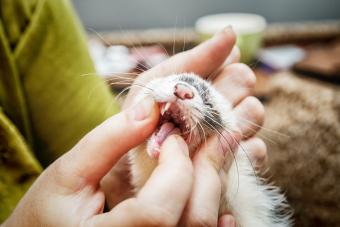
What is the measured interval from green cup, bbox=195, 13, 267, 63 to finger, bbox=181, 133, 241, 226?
81cm

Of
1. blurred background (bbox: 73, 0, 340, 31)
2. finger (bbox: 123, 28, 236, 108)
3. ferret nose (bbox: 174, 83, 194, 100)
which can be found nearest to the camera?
ferret nose (bbox: 174, 83, 194, 100)

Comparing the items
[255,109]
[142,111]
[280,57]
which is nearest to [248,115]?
[255,109]

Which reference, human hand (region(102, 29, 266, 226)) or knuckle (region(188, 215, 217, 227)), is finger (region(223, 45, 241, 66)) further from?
knuckle (region(188, 215, 217, 227))

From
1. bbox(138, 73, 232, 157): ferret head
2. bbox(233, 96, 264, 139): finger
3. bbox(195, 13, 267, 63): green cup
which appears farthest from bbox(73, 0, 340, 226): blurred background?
bbox(138, 73, 232, 157): ferret head

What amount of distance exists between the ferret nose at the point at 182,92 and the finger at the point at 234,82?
0.19 m

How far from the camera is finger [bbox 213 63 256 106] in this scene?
0.71 meters

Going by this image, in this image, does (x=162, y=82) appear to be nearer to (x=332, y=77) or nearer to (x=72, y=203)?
(x=72, y=203)

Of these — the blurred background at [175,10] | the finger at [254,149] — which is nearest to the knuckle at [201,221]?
the finger at [254,149]

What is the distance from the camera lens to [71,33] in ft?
2.56

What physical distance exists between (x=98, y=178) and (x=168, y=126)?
116 mm

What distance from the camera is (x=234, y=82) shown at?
28.0 inches

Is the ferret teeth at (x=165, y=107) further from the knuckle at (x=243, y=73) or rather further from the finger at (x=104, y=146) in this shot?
the knuckle at (x=243, y=73)

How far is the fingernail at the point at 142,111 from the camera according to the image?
490 millimetres

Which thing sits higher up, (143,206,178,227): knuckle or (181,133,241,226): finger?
(143,206,178,227): knuckle
